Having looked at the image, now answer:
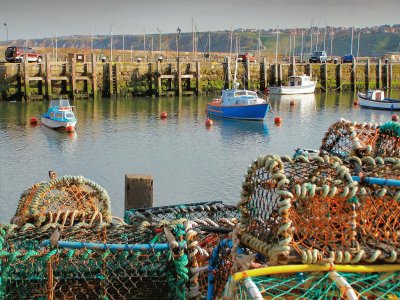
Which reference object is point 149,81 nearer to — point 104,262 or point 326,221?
point 104,262

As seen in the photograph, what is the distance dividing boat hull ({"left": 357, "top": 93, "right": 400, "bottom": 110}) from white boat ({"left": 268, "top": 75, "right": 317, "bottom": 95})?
29.8 feet

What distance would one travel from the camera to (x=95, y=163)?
1897cm

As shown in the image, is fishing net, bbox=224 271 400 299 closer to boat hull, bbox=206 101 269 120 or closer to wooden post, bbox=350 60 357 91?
boat hull, bbox=206 101 269 120

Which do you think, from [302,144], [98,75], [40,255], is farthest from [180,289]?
[98,75]

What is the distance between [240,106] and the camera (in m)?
30.4

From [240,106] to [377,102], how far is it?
8.57 metres

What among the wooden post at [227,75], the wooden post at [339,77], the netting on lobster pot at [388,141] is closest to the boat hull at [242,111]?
the wooden post at [227,75]

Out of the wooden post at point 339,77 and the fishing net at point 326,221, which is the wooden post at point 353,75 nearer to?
the wooden post at point 339,77

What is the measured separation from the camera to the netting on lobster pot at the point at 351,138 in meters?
4.74

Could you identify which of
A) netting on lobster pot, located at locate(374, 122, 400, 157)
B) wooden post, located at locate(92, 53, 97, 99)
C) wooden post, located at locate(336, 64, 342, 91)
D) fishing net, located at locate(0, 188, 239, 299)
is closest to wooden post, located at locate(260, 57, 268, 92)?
wooden post, located at locate(336, 64, 342, 91)

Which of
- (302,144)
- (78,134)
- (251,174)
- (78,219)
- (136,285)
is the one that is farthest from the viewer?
(78,134)

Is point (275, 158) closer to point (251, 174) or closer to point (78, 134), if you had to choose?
point (251, 174)

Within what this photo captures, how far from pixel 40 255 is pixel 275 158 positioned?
1597 millimetres

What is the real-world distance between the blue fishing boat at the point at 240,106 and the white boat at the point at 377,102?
7174 millimetres
